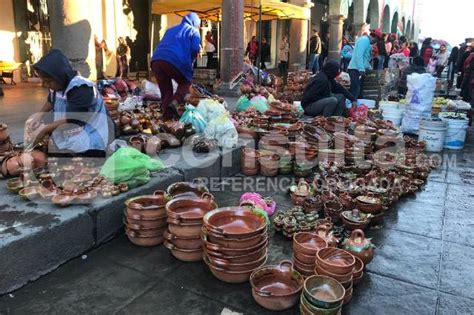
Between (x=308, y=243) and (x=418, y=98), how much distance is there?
5088mm

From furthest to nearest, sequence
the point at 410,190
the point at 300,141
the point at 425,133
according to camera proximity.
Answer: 1. the point at 425,133
2. the point at 300,141
3. the point at 410,190

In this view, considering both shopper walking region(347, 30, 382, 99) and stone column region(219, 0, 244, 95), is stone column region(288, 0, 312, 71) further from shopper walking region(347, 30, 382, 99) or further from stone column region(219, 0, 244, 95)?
stone column region(219, 0, 244, 95)

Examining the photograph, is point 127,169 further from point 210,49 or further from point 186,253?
point 210,49

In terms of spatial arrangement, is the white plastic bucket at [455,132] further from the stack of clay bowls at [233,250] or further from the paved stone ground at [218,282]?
the stack of clay bowls at [233,250]

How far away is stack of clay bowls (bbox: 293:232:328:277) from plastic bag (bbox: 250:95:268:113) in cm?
384

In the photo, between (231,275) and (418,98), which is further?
(418,98)

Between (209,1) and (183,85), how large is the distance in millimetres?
4131

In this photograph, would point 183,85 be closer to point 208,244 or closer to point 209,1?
point 208,244

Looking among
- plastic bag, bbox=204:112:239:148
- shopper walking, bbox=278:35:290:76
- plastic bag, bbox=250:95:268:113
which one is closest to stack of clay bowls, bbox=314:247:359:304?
plastic bag, bbox=204:112:239:148

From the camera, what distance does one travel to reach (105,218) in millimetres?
2986

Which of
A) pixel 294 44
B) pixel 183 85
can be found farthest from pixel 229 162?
pixel 294 44

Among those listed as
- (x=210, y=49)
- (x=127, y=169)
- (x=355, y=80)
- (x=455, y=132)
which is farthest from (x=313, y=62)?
(x=127, y=169)

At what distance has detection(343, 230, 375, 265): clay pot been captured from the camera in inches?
104

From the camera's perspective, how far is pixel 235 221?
109 inches
